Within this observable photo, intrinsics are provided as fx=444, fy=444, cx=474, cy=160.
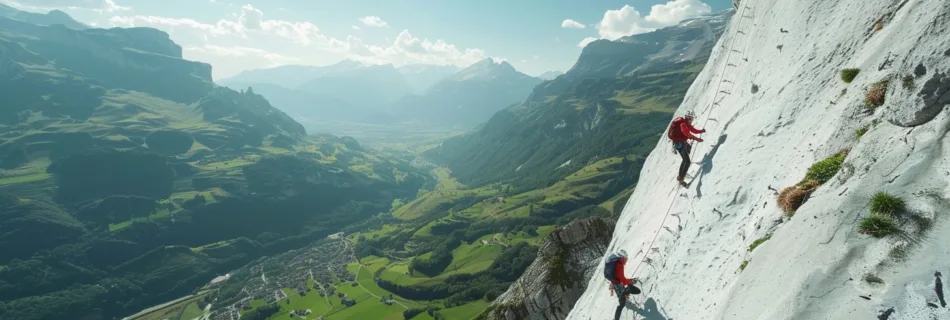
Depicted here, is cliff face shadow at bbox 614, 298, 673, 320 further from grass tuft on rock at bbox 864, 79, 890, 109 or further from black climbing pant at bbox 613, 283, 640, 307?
grass tuft on rock at bbox 864, 79, 890, 109

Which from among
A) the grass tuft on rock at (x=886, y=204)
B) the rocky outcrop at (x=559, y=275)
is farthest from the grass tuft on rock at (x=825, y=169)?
the rocky outcrop at (x=559, y=275)

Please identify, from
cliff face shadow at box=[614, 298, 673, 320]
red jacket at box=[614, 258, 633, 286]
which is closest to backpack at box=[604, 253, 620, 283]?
red jacket at box=[614, 258, 633, 286]

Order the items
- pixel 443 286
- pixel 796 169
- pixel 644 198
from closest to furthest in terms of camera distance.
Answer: pixel 796 169 < pixel 644 198 < pixel 443 286

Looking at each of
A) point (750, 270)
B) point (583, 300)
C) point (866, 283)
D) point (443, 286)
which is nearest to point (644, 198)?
point (583, 300)

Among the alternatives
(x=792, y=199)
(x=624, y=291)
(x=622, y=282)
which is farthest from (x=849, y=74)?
(x=624, y=291)

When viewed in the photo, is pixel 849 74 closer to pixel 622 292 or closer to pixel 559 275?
pixel 622 292

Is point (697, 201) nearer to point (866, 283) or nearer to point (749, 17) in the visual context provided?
point (866, 283)
